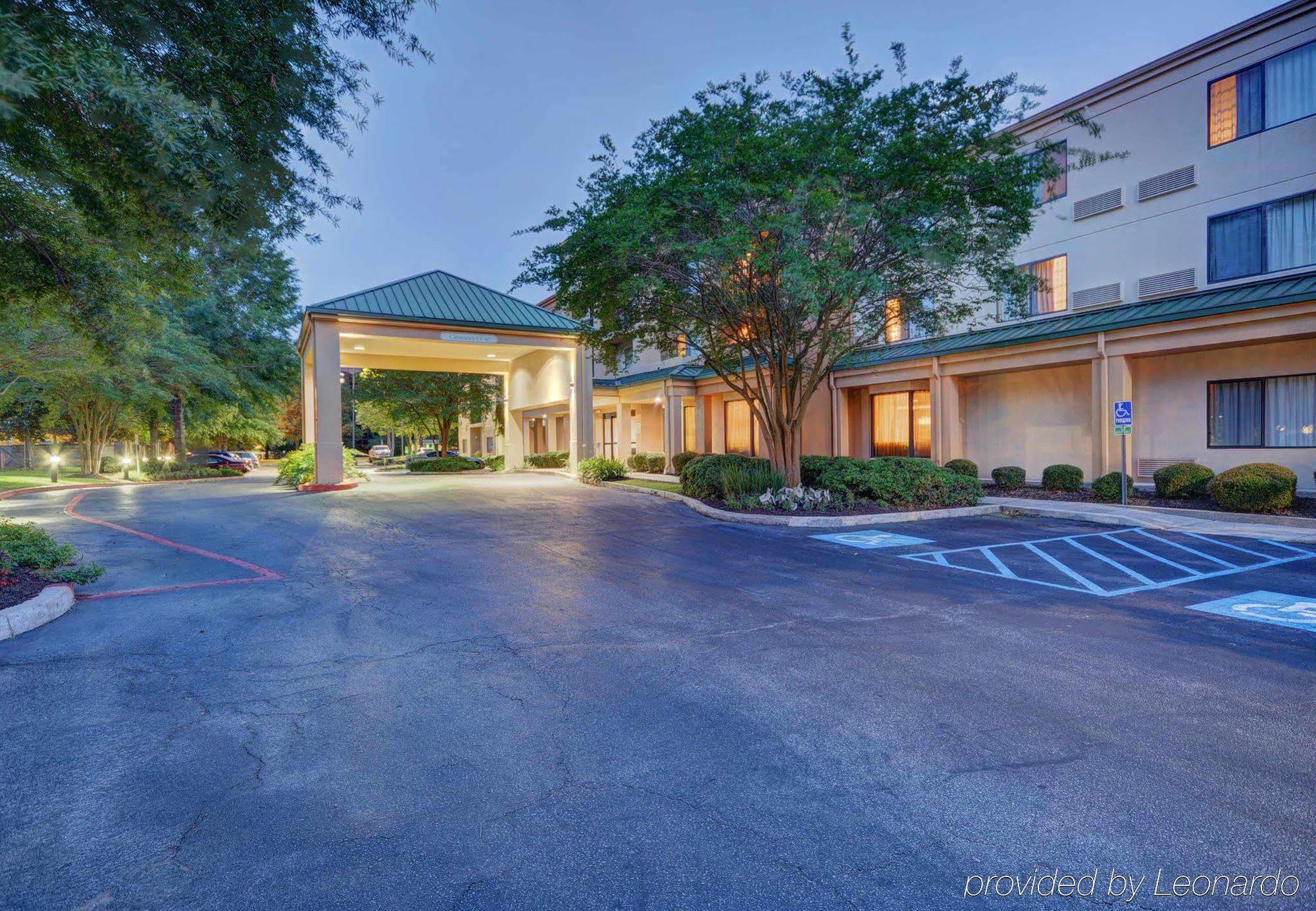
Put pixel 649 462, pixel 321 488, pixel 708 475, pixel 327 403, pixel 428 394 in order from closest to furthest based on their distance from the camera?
pixel 708 475
pixel 327 403
pixel 321 488
pixel 649 462
pixel 428 394

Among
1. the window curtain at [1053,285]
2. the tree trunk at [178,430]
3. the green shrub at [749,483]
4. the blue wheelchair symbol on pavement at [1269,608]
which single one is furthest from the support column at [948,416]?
the tree trunk at [178,430]

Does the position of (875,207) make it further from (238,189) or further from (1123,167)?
(238,189)

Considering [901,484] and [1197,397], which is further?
[1197,397]

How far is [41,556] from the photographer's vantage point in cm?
801

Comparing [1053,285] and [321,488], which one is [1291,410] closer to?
[1053,285]

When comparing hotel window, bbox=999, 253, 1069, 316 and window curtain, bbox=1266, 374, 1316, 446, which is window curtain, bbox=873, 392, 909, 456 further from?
window curtain, bbox=1266, 374, 1316, 446

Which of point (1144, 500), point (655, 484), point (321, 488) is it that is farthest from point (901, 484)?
point (321, 488)

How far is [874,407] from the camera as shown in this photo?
78.9ft

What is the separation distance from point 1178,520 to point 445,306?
2443 centimetres

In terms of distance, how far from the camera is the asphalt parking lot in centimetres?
275

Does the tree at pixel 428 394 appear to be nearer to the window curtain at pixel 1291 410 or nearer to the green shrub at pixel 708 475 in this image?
the green shrub at pixel 708 475

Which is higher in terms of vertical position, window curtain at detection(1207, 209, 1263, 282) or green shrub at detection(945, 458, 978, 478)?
window curtain at detection(1207, 209, 1263, 282)

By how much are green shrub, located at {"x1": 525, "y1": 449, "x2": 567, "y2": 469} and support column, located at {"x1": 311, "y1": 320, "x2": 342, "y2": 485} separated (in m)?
10.6

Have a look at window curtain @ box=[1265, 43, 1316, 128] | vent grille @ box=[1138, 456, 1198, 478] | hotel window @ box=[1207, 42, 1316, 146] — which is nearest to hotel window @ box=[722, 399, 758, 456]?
vent grille @ box=[1138, 456, 1198, 478]
